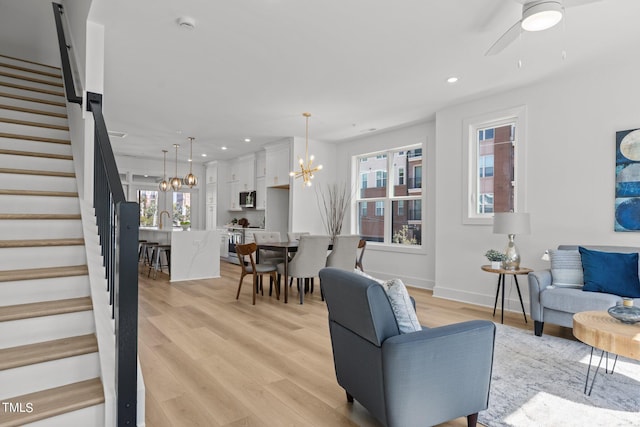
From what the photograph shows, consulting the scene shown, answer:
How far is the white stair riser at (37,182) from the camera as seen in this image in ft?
8.95

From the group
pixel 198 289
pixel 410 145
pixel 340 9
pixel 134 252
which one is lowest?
pixel 198 289

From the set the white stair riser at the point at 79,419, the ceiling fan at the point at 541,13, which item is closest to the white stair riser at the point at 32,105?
the white stair riser at the point at 79,419

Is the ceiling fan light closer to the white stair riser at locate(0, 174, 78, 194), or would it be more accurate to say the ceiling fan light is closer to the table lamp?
the table lamp

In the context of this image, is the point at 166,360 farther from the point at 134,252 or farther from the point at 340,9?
the point at 340,9

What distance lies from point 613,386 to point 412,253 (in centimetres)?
388

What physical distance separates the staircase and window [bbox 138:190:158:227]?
6.93 m

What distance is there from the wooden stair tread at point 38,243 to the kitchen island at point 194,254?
408 centimetres

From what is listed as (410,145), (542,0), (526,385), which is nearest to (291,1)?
(542,0)

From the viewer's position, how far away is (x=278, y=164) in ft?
26.0

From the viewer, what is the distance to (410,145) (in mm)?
6457

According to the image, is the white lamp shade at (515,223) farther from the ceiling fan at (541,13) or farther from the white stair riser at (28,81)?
the white stair riser at (28,81)

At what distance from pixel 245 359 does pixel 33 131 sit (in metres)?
2.77

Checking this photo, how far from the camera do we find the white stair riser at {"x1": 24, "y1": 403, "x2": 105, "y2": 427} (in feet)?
5.30

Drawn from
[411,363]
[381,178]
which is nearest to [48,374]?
[411,363]
